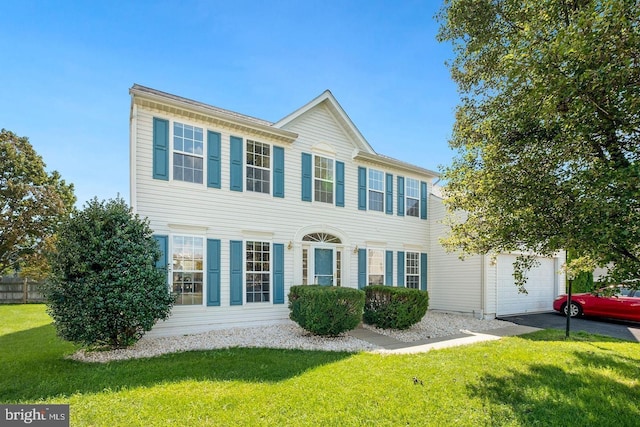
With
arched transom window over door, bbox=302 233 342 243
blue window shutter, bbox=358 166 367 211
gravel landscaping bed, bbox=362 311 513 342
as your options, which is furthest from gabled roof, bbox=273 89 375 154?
gravel landscaping bed, bbox=362 311 513 342

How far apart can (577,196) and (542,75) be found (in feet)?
5.60

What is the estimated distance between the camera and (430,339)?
29.7 feet

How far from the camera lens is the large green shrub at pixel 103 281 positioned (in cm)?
663

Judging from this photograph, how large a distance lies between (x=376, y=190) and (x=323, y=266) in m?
3.83

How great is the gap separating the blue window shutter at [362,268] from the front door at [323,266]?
1.19 m

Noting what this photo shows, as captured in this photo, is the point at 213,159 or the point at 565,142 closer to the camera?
the point at 565,142

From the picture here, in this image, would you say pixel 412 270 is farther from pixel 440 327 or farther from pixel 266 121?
pixel 266 121

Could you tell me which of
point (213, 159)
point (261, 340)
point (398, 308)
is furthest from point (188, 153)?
point (398, 308)

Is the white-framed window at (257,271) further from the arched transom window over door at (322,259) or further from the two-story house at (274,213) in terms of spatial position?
the arched transom window over door at (322,259)

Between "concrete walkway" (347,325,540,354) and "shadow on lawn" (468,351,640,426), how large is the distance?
2.24 metres

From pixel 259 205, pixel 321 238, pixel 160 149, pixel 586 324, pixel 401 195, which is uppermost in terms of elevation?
pixel 160 149

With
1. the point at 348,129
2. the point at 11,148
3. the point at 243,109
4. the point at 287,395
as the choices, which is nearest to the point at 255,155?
the point at 243,109

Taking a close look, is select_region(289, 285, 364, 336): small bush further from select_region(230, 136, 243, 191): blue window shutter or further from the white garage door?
the white garage door

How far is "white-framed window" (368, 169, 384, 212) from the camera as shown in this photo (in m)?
13.2
